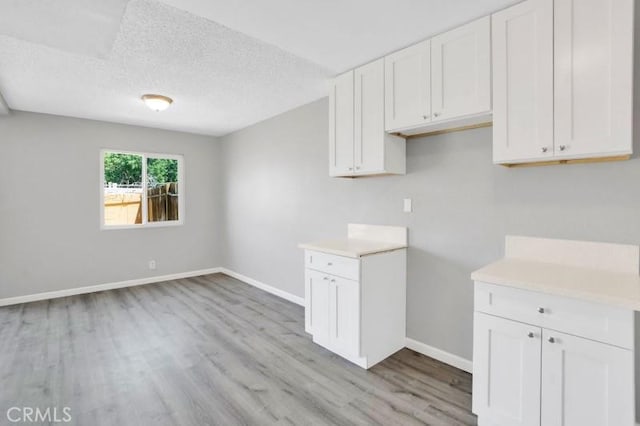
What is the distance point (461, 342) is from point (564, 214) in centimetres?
121

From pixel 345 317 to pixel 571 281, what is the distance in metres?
1.52

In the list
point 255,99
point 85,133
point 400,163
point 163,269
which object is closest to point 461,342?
point 400,163

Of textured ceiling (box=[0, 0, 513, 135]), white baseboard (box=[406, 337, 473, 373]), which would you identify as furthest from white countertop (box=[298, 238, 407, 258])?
textured ceiling (box=[0, 0, 513, 135])

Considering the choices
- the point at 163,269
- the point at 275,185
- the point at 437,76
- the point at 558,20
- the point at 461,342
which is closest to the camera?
the point at 558,20

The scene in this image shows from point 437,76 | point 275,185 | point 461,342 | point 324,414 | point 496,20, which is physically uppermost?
point 496,20

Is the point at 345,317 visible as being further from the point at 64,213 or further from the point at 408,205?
the point at 64,213

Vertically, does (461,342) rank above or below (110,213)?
below

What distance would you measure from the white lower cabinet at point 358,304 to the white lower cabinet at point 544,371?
0.89m

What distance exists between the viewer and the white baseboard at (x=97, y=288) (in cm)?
411

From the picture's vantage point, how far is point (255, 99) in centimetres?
371

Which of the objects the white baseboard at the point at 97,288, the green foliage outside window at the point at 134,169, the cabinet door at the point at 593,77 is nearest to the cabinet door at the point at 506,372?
the cabinet door at the point at 593,77

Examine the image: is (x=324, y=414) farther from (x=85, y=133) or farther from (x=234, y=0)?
(x=85, y=133)

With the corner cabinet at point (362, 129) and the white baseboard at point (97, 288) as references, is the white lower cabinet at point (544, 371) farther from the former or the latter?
the white baseboard at point (97, 288)

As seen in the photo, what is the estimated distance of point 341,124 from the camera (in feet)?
9.55
